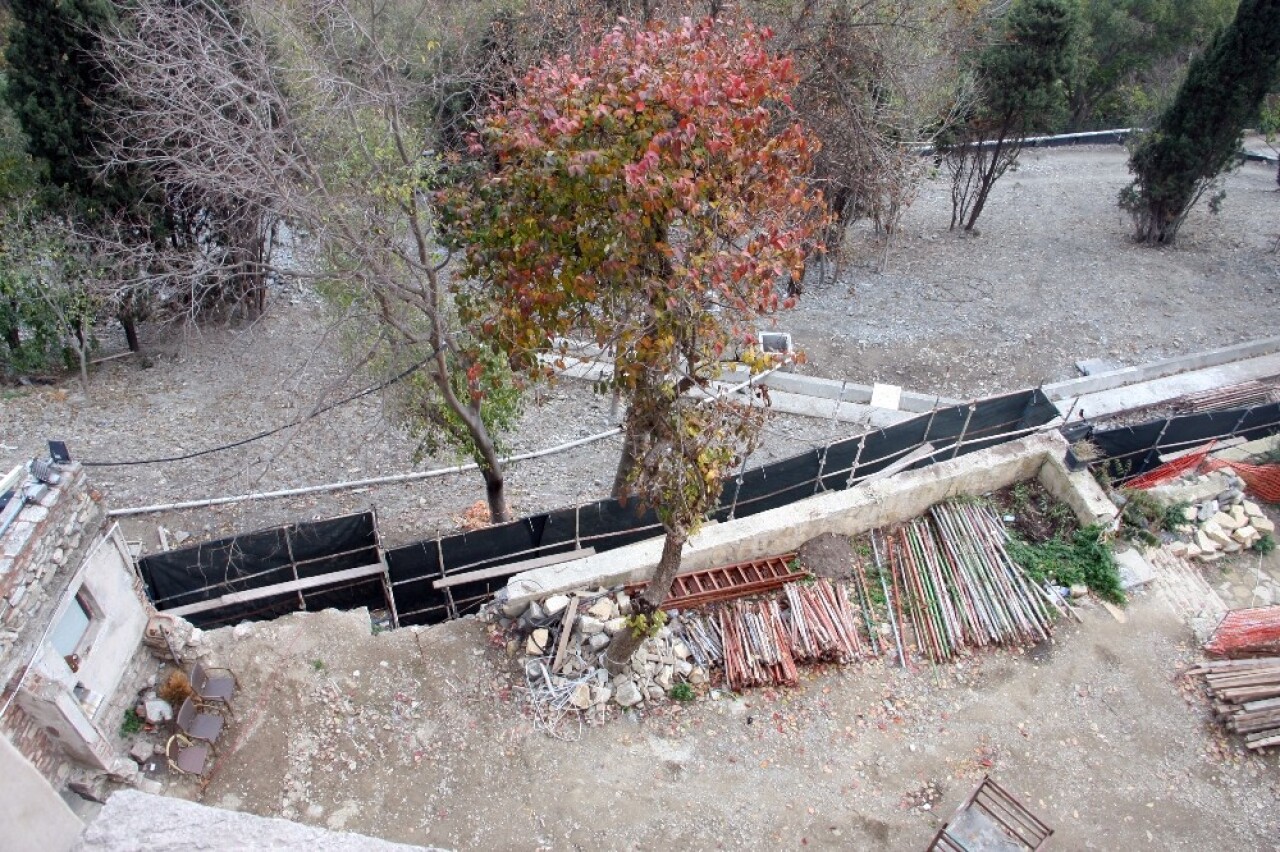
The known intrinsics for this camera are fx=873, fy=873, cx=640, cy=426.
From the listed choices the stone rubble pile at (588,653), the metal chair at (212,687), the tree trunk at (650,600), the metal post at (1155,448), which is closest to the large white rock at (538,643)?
the stone rubble pile at (588,653)

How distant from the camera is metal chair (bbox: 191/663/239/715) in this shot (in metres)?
A: 7.84

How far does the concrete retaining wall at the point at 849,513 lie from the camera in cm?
893

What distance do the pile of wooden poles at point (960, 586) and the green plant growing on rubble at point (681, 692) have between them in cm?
236

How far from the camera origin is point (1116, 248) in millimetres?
18969

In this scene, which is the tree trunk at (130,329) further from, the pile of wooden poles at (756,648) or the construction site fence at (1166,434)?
the construction site fence at (1166,434)

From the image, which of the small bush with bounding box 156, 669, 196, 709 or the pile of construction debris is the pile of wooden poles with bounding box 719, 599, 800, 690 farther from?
the small bush with bounding box 156, 669, 196, 709

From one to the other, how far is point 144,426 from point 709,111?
10821 mm

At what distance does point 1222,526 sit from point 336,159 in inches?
455

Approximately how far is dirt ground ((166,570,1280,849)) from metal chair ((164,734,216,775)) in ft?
0.42

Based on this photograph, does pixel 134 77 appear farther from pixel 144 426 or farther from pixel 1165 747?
pixel 1165 747

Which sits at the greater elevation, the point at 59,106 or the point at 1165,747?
the point at 59,106

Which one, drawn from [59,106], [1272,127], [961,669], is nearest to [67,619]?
[961,669]

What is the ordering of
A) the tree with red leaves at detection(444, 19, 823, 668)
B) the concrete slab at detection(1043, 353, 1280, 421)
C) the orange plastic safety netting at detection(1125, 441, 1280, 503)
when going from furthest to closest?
1. the concrete slab at detection(1043, 353, 1280, 421)
2. the orange plastic safety netting at detection(1125, 441, 1280, 503)
3. the tree with red leaves at detection(444, 19, 823, 668)

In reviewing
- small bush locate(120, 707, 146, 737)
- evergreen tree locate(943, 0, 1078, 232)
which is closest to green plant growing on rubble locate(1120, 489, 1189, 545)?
small bush locate(120, 707, 146, 737)
